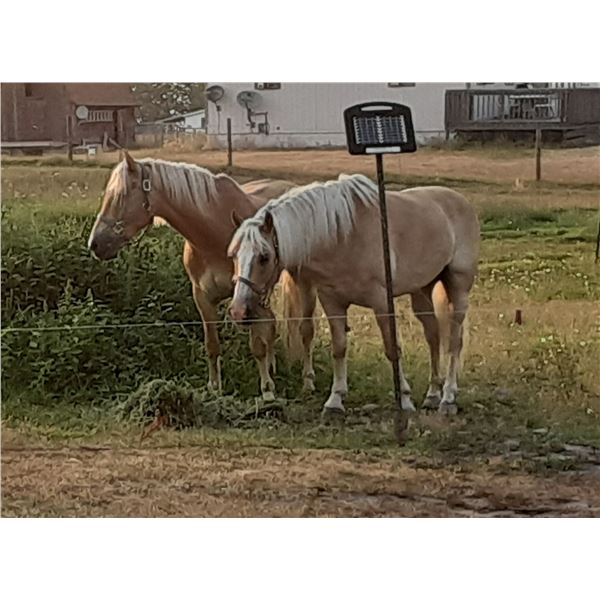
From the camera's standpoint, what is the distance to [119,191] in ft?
8.64

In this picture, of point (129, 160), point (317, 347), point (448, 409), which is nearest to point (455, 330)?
point (448, 409)

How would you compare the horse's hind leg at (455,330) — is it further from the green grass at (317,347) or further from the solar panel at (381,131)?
the solar panel at (381,131)

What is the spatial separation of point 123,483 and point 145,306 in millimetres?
346

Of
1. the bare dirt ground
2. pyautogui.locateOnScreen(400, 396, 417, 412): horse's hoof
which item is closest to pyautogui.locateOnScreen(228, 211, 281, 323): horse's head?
the bare dirt ground

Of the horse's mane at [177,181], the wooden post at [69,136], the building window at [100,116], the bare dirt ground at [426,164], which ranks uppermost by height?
the building window at [100,116]

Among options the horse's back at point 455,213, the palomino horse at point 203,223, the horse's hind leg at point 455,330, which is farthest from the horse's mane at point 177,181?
the horse's hind leg at point 455,330

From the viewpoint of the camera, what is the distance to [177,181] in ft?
8.71

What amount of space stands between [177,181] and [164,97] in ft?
0.54

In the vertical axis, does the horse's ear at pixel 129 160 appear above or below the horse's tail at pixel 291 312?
above

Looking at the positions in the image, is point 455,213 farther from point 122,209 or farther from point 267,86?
point 122,209

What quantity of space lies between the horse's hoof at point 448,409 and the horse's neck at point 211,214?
52cm

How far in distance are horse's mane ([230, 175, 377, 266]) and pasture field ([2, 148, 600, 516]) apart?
0.03 m

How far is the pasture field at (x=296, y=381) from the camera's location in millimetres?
2639
